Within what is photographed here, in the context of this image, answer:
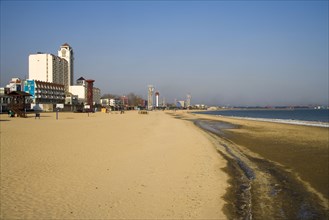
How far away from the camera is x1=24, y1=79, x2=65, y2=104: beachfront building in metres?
102

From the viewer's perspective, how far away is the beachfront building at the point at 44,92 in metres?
102

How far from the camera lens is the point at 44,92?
359 ft

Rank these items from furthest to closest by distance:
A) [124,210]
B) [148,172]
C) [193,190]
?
[148,172] < [193,190] < [124,210]

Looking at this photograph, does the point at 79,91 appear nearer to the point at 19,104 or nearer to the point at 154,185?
the point at 19,104

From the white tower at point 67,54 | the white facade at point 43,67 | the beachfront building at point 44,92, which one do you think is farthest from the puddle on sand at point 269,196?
the white tower at point 67,54

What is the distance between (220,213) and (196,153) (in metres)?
7.57

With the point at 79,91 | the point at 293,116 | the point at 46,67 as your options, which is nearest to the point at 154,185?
the point at 293,116

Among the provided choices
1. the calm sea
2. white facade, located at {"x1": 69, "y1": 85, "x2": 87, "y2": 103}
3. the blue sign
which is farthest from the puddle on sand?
white facade, located at {"x1": 69, "y1": 85, "x2": 87, "y2": 103}

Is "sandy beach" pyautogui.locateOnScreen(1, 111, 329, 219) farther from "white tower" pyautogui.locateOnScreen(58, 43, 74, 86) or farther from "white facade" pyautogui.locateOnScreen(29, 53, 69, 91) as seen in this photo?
"white tower" pyautogui.locateOnScreen(58, 43, 74, 86)

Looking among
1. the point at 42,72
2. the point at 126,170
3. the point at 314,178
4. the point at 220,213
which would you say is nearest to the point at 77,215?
the point at 220,213

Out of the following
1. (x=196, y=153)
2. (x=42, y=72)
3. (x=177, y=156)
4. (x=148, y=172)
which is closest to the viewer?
(x=148, y=172)

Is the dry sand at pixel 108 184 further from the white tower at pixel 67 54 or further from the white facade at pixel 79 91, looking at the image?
the white tower at pixel 67 54

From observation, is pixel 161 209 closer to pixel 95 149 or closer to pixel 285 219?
pixel 285 219

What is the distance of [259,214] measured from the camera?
6395mm
